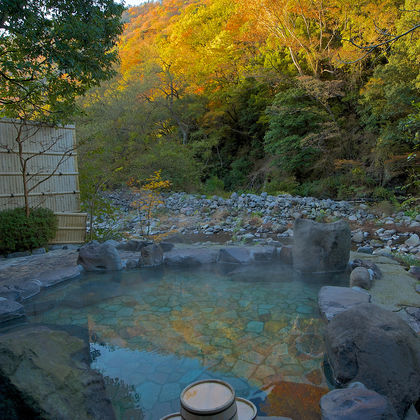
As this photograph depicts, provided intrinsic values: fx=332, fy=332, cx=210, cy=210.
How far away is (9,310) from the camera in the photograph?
3.71 meters

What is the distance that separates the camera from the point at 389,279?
425 cm

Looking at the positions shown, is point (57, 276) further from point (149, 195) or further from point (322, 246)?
point (149, 195)

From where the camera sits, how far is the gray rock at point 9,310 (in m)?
3.66

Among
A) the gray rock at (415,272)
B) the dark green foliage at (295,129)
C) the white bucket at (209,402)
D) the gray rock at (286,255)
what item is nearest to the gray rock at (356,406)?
the white bucket at (209,402)

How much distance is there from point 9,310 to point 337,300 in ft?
11.8

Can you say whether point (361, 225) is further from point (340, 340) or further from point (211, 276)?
point (340, 340)

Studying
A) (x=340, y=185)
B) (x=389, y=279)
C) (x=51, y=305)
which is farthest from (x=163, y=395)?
(x=340, y=185)

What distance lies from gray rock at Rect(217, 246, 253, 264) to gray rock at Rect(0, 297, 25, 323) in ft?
9.53

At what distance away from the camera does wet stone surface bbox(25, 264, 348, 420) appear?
8.47 ft

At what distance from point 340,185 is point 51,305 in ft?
34.2

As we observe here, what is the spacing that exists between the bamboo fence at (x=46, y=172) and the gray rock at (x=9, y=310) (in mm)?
3318

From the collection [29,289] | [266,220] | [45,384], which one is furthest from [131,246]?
[45,384]

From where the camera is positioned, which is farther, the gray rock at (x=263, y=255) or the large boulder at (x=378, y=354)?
the gray rock at (x=263, y=255)

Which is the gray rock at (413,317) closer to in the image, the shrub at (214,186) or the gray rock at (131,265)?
the gray rock at (131,265)
